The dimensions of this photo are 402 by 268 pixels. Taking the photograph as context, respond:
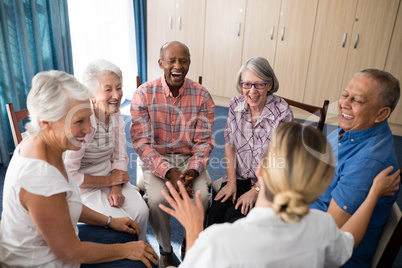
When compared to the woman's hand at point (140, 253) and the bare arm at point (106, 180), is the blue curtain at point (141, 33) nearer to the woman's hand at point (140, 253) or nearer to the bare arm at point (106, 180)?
the bare arm at point (106, 180)

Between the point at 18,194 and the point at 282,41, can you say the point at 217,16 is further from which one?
the point at 18,194

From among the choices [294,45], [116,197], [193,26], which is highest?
[193,26]

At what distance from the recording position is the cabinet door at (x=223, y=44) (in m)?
4.27

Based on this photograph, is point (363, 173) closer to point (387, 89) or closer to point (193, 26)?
point (387, 89)

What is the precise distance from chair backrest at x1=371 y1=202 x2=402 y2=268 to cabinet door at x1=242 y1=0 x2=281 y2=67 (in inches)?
134

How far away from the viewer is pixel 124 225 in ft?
4.62

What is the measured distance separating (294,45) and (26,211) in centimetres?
394

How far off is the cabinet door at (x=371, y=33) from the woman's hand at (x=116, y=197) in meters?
3.57

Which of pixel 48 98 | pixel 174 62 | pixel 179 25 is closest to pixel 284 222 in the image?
pixel 48 98

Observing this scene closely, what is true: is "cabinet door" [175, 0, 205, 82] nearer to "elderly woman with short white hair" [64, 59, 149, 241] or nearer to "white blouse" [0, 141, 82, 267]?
"elderly woman with short white hair" [64, 59, 149, 241]

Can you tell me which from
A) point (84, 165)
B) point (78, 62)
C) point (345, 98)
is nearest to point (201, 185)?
point (84, 165)

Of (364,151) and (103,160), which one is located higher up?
(364,151)

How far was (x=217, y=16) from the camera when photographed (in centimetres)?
436

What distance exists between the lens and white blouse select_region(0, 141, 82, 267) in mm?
947
